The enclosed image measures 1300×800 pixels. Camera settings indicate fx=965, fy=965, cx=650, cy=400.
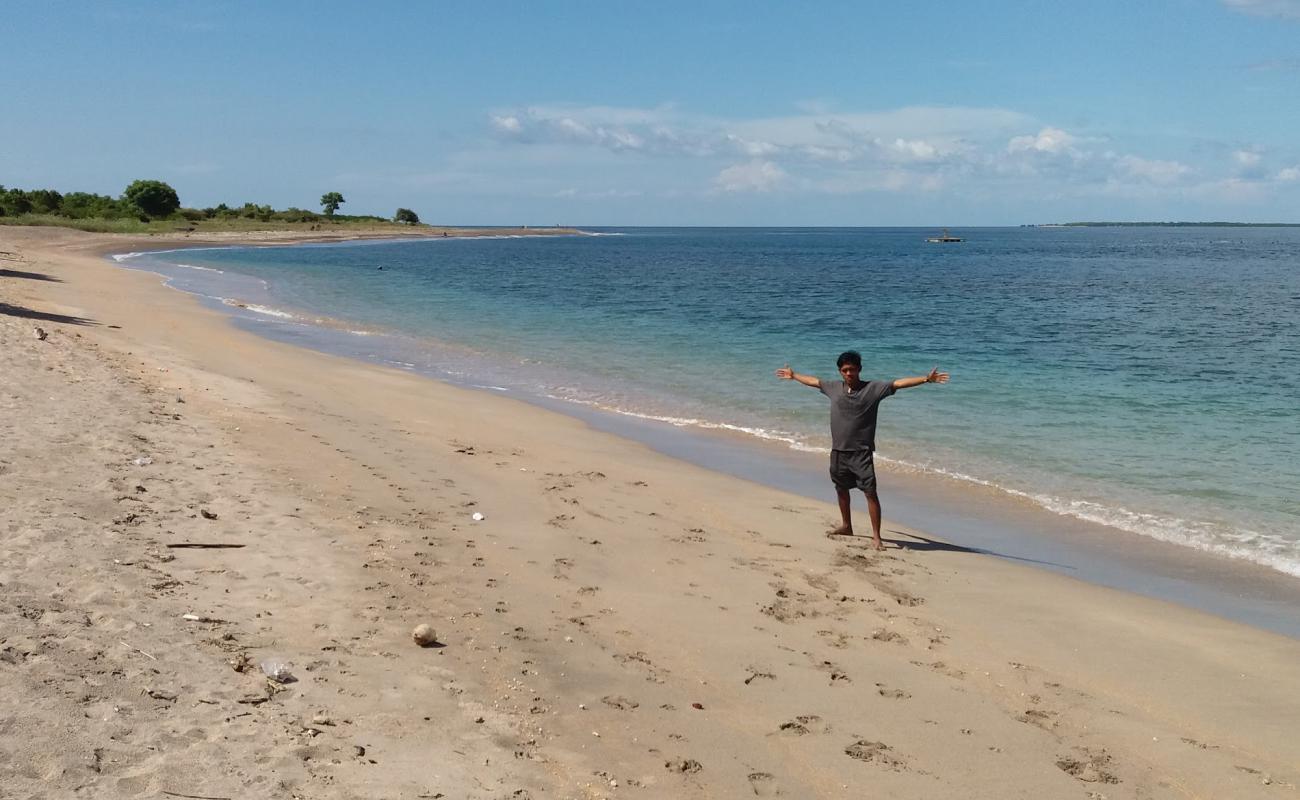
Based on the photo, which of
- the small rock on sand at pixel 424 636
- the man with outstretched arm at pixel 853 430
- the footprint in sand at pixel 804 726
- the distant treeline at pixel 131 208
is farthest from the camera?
the distant treeline at pixel 131 208

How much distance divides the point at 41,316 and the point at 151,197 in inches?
4003

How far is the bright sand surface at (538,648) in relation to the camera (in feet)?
15.4

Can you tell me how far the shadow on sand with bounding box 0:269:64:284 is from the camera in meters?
Answer: 33.4

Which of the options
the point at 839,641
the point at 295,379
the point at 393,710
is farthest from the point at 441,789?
the point at 295,379

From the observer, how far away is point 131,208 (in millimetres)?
105938

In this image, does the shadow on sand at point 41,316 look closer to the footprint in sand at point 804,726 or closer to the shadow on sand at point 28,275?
the shadow on sand at point 28,275

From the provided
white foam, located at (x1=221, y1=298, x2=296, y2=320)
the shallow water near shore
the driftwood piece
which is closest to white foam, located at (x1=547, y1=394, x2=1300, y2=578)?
the shallow water near shore

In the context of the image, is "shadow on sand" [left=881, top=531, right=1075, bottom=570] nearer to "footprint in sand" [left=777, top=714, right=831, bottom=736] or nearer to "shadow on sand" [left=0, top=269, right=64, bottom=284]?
"footprint in sand" [left=777, top=714, right=831, bottom=736]

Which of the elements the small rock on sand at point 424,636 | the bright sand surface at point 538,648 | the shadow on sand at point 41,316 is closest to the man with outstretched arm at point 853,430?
the bright sand surface at point 538,648

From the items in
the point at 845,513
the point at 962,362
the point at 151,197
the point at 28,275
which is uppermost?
the point at 151,197

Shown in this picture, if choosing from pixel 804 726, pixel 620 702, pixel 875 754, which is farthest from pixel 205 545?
pixel 875 754

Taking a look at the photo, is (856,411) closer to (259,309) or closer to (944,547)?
(944,547)

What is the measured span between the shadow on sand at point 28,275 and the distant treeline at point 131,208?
5647 cm

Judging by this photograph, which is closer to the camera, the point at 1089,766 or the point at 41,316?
the point at 1089,766
